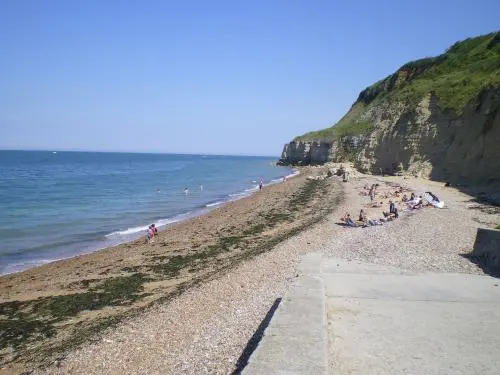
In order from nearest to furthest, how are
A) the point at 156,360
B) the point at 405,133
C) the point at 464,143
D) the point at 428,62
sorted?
the point at 156,360, the point at 464,143, the point at 405,133, the point at 428,62

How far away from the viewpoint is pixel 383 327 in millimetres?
7320

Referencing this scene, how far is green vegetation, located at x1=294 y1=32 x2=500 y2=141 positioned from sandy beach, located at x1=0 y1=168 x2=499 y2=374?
2107 cm

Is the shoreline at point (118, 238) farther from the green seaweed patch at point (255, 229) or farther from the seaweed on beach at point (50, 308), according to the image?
the green seaweed patch at point (255, 229)

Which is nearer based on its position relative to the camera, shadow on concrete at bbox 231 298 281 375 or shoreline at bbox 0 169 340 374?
shadow on concrete at bbox 231 298 281 375

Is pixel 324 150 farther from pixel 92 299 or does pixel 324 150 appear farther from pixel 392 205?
pixel 92 299

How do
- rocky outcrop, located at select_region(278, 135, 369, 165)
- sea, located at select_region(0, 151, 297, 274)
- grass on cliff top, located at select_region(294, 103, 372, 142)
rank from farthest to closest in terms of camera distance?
grass on cliff top, located at select_region(294, 103, 372, 142)
rocky outcrop, located at select_region(278, 135, 369, 165)
sea, located at select_region(0, 151, 297, 274)

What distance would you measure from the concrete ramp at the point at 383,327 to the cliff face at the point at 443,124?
25536 millimetres

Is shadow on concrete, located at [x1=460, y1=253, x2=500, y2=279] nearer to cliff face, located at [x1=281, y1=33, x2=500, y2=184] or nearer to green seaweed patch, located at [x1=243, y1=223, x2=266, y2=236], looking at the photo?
green seaweed patch, located at [x1=243, y1=223, x2=266, y2=236]

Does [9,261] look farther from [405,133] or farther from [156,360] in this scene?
[405,133]

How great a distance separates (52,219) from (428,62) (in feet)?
210

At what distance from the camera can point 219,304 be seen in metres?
10.4

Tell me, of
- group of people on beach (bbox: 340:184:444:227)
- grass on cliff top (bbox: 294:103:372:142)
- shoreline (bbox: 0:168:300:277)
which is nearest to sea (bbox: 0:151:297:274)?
shoreline (bbox: 0:168:300:277)

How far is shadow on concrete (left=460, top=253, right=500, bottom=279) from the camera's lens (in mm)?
11108

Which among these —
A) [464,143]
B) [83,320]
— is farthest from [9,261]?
[464,143]
